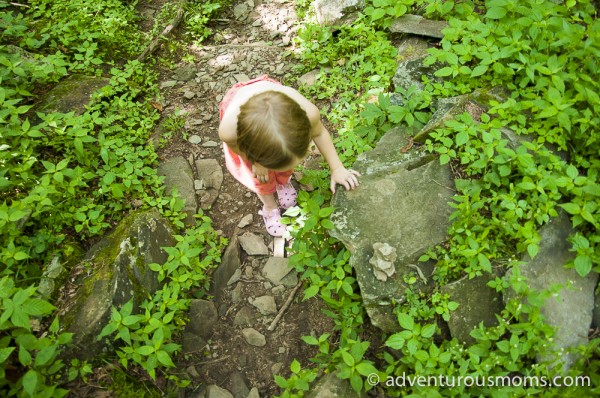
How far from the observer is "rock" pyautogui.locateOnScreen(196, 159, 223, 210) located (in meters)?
4.06

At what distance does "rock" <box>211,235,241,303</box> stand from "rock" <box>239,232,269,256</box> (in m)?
0.07

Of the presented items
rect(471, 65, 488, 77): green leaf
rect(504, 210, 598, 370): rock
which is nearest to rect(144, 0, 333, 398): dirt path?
rect(504, 210, 598, 370): rock

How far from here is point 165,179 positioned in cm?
399

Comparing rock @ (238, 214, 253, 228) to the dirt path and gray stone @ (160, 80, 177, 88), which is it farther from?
gray stone @ (160, 80, 177, 88)

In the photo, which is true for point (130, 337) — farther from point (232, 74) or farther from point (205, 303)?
point (232, 74)

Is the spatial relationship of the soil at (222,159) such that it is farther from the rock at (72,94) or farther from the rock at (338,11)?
the rock at (72,94)

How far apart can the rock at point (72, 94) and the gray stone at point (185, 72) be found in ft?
2.72

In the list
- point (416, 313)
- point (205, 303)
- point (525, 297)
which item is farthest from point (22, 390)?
point (525, 297)

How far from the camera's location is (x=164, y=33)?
16.6 ft

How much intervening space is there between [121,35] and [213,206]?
8.36 feet

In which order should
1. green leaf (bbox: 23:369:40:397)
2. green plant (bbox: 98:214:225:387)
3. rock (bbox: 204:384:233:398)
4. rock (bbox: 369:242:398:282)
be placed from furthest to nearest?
1. rock (bbox: 204:384:233:398)
2. rock (bbox: 369:242:398:282)
3. green plant (bbox: 98:214:225:387)
4. green leaf (bbox: 23:369:40:397)

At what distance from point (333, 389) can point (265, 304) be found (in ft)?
3.29

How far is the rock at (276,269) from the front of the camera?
3617 mm

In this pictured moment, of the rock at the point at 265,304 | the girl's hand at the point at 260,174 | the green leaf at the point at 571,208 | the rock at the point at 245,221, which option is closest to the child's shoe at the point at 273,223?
the rock at the point at 245,221
